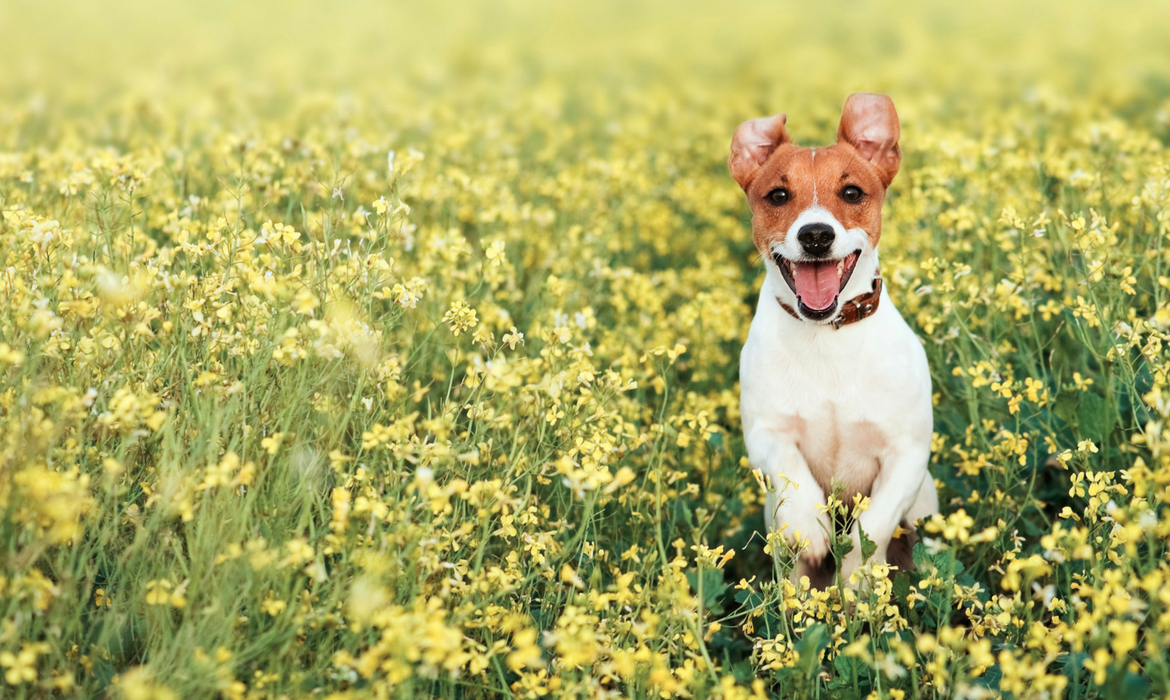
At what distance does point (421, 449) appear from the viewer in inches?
105

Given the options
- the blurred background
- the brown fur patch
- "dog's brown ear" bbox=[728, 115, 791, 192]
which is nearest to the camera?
the brown fur patch

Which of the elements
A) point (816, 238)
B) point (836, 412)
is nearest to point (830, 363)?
point (836, 412)

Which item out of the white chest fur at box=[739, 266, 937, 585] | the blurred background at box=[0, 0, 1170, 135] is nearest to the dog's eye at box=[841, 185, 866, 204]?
the white chest fur at box=[739, 266, 937, 585]

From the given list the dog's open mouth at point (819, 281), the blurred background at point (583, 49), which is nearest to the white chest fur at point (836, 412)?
the dog's open mouth at point (819, 281)

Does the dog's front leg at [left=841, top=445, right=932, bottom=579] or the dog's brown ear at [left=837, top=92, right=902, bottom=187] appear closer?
the dog's front leg at [left=841, top=445, right=932, bottom=579]

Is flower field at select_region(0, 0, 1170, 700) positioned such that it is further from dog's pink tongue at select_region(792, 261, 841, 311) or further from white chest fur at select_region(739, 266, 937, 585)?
dog's pink tongue at select_region(792, 261, 841, 311)

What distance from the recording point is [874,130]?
3.85 m

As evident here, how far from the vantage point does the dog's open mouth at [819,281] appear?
136 inches

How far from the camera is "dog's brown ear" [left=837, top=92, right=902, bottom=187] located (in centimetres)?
378

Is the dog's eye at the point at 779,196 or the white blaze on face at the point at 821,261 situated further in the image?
the dog's eye at the point at 779,196

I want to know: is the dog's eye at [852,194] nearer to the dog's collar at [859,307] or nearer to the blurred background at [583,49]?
the dog's collar at [859,307]

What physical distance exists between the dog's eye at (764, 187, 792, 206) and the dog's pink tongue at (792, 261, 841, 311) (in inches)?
11.6

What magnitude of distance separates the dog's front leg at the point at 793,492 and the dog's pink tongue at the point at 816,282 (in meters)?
0.51

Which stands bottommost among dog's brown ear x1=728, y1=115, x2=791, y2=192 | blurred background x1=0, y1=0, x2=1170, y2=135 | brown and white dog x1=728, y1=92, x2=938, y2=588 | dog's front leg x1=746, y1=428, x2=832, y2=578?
dog's front leg x1=746, y1=428, x2=832, y2=578
